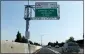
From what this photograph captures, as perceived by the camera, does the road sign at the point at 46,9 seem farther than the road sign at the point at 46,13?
No

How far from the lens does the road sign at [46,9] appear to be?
3158 centimetres

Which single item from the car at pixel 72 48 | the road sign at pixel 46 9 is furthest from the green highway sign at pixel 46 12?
the car at pixel 72 48

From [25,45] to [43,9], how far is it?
9.98 metres

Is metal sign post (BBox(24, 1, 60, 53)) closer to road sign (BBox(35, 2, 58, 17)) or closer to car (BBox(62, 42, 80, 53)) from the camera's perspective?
road sign (BBox(35, 2, 58, 17))

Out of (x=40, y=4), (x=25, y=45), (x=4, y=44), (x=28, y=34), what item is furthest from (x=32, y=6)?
(x=25, y=45)

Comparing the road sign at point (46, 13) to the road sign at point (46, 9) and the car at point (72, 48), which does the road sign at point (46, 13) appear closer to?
the road sign at point (46, 9)

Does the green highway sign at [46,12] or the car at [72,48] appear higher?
the green highway sign at [46,12]

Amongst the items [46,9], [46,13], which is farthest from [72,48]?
[46,9]

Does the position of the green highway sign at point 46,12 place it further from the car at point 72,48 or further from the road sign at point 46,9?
the car at point 72,48

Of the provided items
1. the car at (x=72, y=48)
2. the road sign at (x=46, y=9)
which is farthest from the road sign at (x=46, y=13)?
the car at (x=72, y=48)

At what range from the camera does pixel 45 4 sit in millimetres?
31438

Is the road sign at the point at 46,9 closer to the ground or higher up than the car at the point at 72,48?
→ higher up

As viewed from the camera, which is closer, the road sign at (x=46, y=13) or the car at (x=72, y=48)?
the road sign at (x=46, y=13)

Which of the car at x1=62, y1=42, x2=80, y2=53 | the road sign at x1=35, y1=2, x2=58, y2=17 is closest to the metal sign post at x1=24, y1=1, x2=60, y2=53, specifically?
the road sign at x1=35, y1=2, x2=58, y2=17
